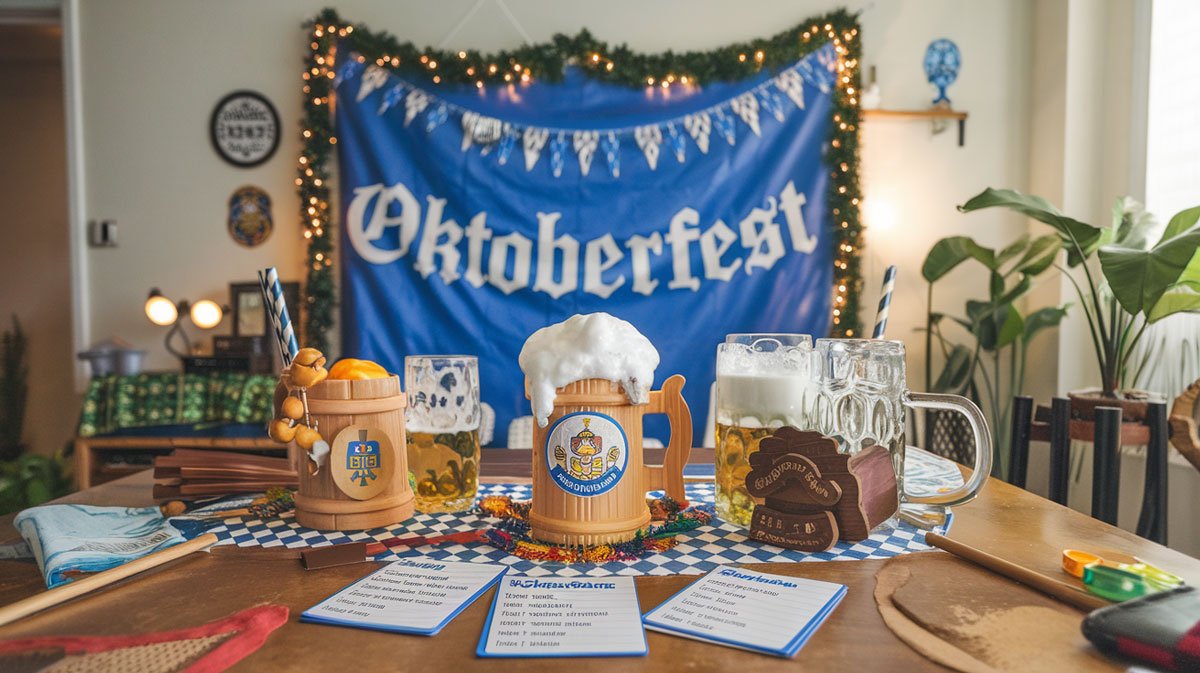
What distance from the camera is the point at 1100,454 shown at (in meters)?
1.29

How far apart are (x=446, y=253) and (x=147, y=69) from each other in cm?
184

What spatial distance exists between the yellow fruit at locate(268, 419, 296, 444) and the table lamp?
111 inches

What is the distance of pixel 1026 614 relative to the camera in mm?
606

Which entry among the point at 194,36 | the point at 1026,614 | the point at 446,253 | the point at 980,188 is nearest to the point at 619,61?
the point at 446,253

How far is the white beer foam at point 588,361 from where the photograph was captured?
2.60 feet

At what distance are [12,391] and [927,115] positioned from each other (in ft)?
18.8

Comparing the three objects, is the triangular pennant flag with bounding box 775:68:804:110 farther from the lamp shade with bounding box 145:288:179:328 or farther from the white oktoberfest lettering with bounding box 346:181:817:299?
the lamp shade with bounding box 145:288:179:328

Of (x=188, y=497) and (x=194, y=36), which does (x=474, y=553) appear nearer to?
(x=188, y=497)

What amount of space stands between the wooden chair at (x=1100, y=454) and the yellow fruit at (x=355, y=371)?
122 cm

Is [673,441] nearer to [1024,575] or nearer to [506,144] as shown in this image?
[1024,575]

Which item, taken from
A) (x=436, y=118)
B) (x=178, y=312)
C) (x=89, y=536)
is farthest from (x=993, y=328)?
(x=178, y=312)

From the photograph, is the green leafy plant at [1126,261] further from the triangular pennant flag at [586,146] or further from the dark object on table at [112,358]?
→ the dark object on table at [112,358]

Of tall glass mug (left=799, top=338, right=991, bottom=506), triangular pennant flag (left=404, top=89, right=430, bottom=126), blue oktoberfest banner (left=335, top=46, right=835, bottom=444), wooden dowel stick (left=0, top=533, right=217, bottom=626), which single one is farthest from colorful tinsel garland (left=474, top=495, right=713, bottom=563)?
triangular pennant flag (left=404, top=89, right=430, bottom=126)

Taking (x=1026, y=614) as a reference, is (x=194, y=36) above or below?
above
